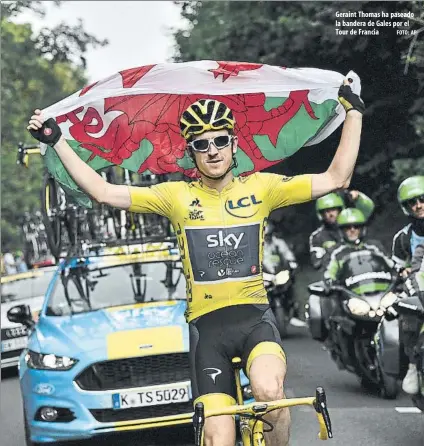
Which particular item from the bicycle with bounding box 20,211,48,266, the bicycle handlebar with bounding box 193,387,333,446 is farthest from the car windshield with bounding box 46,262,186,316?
the bicycle with bounding box 20,211,48,266

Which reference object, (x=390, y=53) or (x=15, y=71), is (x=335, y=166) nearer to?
(x=390, y=53)

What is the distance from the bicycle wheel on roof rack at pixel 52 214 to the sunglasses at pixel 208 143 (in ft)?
23.9

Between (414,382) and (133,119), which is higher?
(133,119)

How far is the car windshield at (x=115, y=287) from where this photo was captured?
384 inches

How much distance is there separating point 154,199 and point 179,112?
5.21 ft

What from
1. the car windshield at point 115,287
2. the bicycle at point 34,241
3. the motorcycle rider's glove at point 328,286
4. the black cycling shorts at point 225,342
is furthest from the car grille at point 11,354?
the black cycling shorts at point 225,342

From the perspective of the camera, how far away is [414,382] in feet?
25.9

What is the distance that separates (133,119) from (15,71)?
69.6 ft

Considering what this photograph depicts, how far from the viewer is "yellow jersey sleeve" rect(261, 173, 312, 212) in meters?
5.72

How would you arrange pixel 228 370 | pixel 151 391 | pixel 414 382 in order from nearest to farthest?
pixel 228 370 < pixel 414 382 < pixel 151 391

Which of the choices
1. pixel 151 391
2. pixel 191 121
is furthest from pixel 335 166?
pixel 151 391

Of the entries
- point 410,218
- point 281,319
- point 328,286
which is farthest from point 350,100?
point 281,319

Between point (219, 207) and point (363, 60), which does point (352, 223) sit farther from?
point (363, 60)

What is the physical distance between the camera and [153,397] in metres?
8.52
